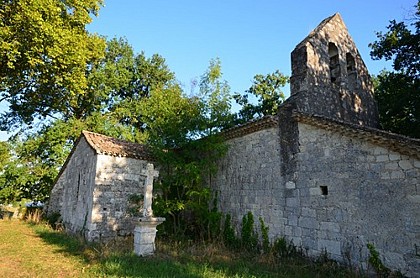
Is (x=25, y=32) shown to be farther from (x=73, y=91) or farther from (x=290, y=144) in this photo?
(x=290, y=144)

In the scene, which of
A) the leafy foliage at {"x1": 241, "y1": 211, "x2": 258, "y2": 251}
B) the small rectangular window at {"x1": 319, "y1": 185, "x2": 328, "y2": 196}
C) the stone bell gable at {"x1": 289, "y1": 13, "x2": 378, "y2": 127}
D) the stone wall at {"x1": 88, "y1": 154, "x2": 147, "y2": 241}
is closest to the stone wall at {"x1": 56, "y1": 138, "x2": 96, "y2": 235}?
the stone wall at {"x1": 88, "y1": 154, "x2": 147, "y2": 241}

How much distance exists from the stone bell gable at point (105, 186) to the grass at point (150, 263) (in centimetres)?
131

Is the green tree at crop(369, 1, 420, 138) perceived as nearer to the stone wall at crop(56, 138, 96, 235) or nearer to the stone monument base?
the stone monument base

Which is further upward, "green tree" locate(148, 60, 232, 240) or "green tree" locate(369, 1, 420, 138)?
Answer: "green tree" locate(369, 1, 420, 138)

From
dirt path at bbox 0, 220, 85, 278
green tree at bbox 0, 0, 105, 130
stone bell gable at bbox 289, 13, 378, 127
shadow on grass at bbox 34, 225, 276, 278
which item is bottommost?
dirt path at bbox 0, 220, 85, 278

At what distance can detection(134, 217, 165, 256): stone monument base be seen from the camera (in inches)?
298

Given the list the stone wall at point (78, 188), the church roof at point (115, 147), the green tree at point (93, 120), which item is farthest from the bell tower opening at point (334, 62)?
the green tree at point (93, 120)

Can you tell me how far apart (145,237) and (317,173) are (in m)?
4.95

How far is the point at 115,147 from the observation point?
11.8 m

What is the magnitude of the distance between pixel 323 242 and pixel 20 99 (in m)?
18.1

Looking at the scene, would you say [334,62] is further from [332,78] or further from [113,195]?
[113,195]

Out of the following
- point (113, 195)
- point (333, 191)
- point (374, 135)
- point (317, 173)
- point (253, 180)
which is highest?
point (374, 135)

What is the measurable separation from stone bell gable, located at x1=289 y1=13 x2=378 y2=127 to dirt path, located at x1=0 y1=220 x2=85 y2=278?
25.4 ft

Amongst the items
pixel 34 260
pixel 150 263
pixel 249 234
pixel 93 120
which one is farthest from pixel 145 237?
pixel 93 120
